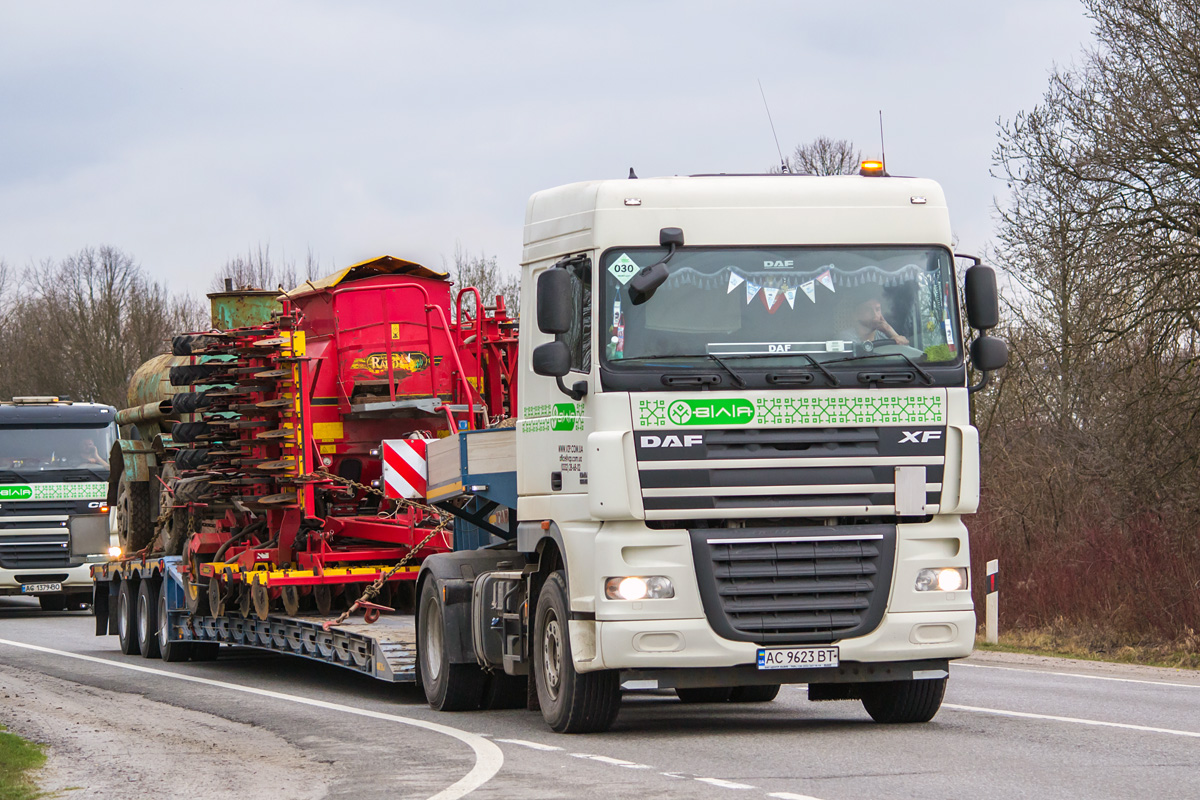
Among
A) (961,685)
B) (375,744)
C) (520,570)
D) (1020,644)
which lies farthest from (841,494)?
(1020,644)

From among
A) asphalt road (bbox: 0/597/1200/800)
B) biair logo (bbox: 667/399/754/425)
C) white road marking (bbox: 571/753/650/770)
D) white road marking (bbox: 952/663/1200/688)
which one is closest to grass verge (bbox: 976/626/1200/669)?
white road marking (bbox: 952/663/1200/688)

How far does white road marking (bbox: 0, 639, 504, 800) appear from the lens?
8500 mm

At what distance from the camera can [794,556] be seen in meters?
10.0

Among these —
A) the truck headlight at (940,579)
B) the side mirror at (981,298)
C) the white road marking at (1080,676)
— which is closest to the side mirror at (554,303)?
the side mirror at (981,298)

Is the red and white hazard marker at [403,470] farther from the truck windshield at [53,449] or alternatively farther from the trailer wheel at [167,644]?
the truck windshield at [53,449]

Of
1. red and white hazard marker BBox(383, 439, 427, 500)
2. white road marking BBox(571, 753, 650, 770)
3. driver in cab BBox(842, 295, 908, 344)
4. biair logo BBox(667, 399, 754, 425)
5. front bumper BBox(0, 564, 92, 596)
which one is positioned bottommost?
white road marking BBox(571, 753, 650, 770)

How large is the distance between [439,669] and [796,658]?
339cm

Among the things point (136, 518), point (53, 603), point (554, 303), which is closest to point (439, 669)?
point (554, 303)

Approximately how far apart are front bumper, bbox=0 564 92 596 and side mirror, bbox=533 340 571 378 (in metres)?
20.2

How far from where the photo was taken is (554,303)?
10000 mm

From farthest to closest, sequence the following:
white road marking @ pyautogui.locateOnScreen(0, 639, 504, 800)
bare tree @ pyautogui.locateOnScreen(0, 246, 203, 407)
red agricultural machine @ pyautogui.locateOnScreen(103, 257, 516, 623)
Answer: bare tree @ pyautogui.locateOnScreen(0, 246, 203, 407) → red agricultural machine @ pyautogui.locateOnScreen(103, 257, 516, 623) → white road marking @ pyautogui.locateOnScreen(0, 639, 504, 800)

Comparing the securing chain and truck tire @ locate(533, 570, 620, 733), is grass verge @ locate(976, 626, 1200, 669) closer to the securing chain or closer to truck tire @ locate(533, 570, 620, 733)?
the securing chain

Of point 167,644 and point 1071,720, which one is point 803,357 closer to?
point 1071,720

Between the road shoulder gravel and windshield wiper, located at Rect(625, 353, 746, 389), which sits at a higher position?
windshield wiper, located at Rect(625, 353, 746, 389)
